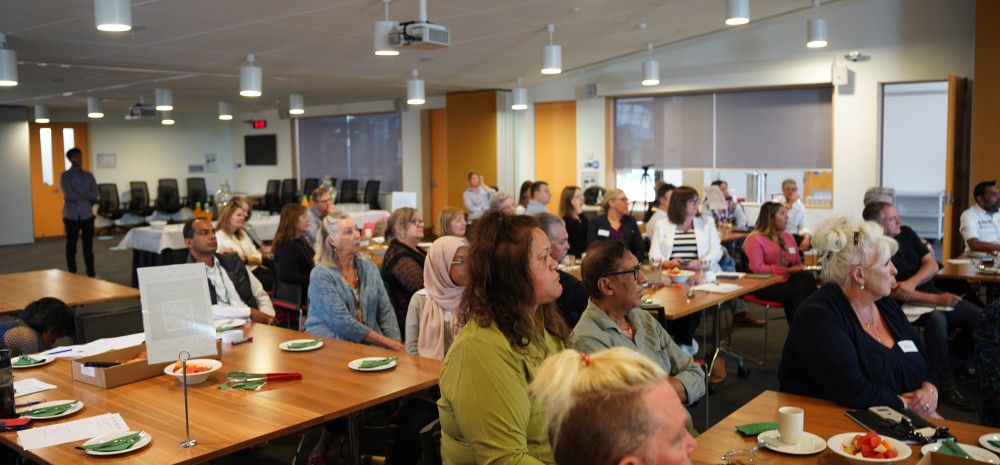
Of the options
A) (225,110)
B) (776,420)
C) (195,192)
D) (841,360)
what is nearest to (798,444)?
(776,420)

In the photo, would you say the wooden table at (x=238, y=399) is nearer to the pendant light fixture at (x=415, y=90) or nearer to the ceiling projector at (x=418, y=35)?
the ceiling projector at (x=418, y=35)

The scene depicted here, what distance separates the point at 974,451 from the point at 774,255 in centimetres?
437

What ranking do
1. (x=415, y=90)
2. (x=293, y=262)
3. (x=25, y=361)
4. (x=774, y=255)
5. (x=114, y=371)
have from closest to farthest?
(x=114, y=371) → (x=25, y=361) → (x=293, y=262) → (x=774, y=255) → (x=415, y=90)

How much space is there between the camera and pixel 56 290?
578cm

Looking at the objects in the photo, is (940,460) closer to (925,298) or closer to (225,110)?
(925,298)

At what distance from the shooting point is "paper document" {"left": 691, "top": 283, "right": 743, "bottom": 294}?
542 centimetres

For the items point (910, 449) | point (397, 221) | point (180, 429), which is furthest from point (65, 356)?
point (910, 449)

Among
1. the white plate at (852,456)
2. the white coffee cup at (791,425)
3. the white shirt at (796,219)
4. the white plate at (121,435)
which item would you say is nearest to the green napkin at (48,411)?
the white plate at (121,435)

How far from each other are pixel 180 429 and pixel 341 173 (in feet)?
53.7


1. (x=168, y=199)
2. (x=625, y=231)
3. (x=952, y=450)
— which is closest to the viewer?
(x=952, y=450)

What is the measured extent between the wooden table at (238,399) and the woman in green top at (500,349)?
2.49 feet

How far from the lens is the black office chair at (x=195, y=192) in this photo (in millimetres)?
19828

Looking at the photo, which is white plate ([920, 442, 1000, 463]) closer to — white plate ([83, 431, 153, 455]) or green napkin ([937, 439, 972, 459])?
green napkin ([937, 439, 972, 459])

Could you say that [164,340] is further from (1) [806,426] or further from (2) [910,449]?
(2) [910,449]
